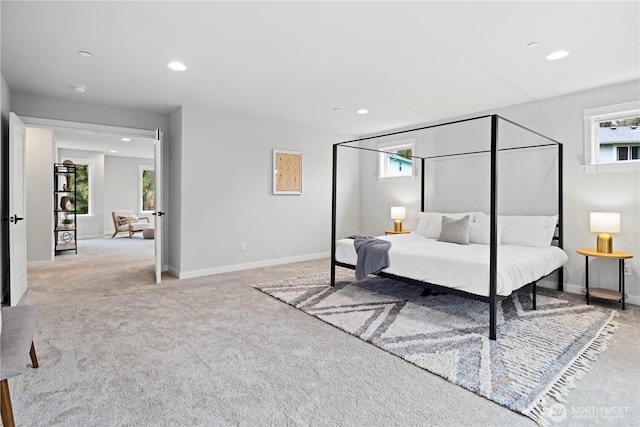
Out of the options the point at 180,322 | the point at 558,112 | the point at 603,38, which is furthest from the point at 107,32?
the point at 558,112

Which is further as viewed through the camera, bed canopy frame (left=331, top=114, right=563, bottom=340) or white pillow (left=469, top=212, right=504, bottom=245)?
white pillow (left=469, top=212, right=504, bottom=245)

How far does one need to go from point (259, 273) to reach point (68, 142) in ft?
21.5

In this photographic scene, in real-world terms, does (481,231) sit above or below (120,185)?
below

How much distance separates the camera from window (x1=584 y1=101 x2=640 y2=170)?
12.5ft

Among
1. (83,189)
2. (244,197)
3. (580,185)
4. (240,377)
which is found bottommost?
(240,377)

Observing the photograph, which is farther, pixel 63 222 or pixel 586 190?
pixel 63 222

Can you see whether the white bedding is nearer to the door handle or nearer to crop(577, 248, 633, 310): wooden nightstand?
crop(577, 248, 633, 310): wooden nightstand

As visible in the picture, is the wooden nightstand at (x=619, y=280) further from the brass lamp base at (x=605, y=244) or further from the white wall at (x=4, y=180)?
the white wall at (x=4, y=180)

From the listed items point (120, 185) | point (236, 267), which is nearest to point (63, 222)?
point (120, 185)

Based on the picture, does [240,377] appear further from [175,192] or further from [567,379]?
[175,192]

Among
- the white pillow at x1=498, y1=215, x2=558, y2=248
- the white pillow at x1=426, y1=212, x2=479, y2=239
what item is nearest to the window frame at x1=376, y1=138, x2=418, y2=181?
the white pillow at x1=426, y1=212, x2=479, y2=239

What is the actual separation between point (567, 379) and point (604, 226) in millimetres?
2248

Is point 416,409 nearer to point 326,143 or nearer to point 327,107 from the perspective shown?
point 327,107

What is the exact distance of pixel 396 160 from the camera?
260 inches
